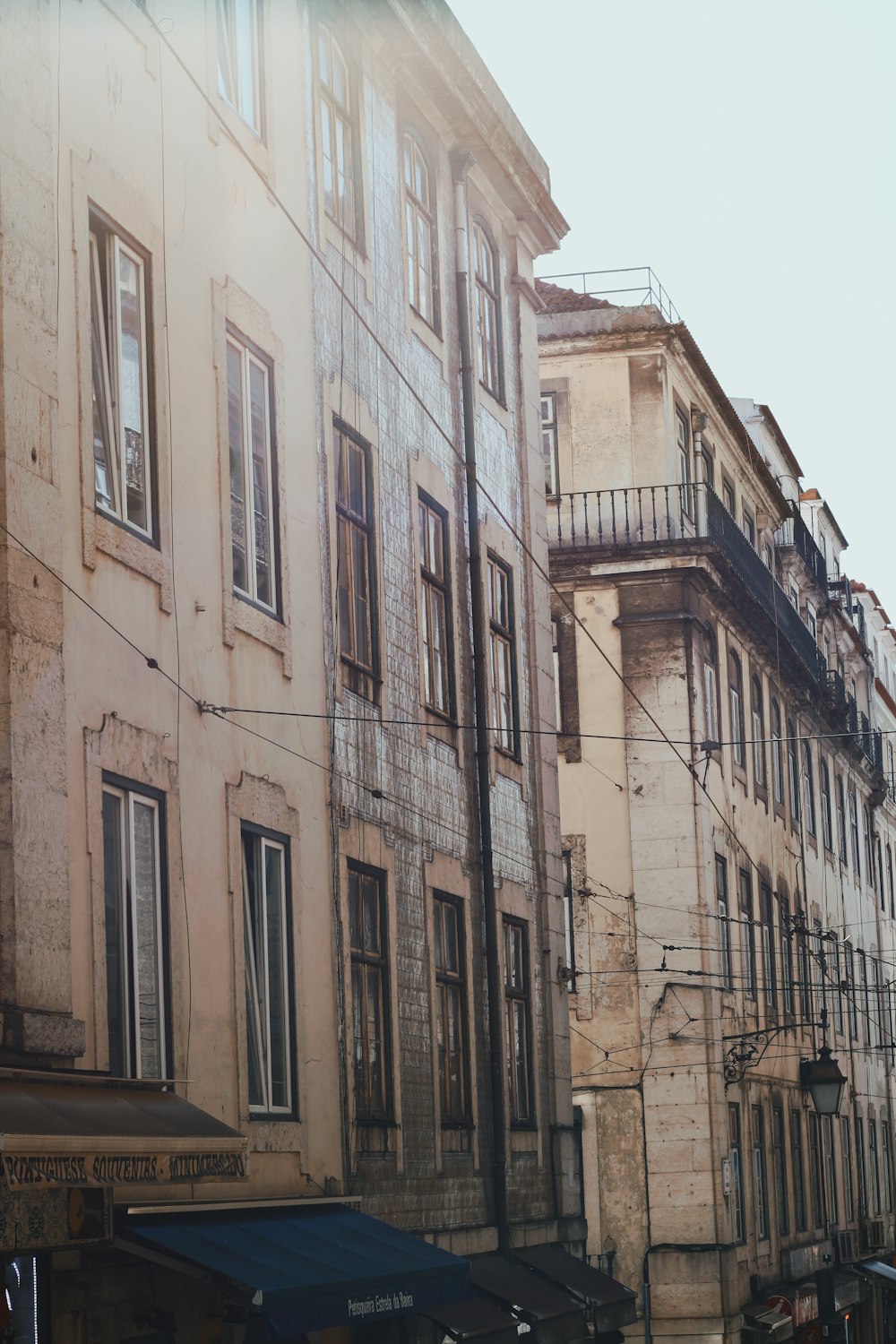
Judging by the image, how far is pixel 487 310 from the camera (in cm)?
2180

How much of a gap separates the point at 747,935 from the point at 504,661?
13.7m

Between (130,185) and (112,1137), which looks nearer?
(112,1137)

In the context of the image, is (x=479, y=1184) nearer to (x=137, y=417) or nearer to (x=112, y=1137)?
(x=137, y=417)

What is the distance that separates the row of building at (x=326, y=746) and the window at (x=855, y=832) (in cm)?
1754

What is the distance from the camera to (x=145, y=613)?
40.2 ft

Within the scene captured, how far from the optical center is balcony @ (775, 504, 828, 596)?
4212 centimetres

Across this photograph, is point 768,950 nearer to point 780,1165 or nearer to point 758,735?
point 780,1165

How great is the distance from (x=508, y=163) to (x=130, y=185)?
31.5ft

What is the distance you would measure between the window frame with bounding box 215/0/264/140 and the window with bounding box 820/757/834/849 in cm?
2983

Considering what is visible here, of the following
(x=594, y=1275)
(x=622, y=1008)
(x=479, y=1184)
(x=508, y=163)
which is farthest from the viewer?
(x=622, y=1008)

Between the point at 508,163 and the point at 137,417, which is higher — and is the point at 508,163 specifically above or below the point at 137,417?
above

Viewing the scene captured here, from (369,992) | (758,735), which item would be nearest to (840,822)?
(758,735)

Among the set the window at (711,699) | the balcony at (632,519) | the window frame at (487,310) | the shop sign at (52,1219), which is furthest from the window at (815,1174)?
the shop sign at (52,1219)

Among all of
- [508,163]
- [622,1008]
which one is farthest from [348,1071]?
[622,1008]
